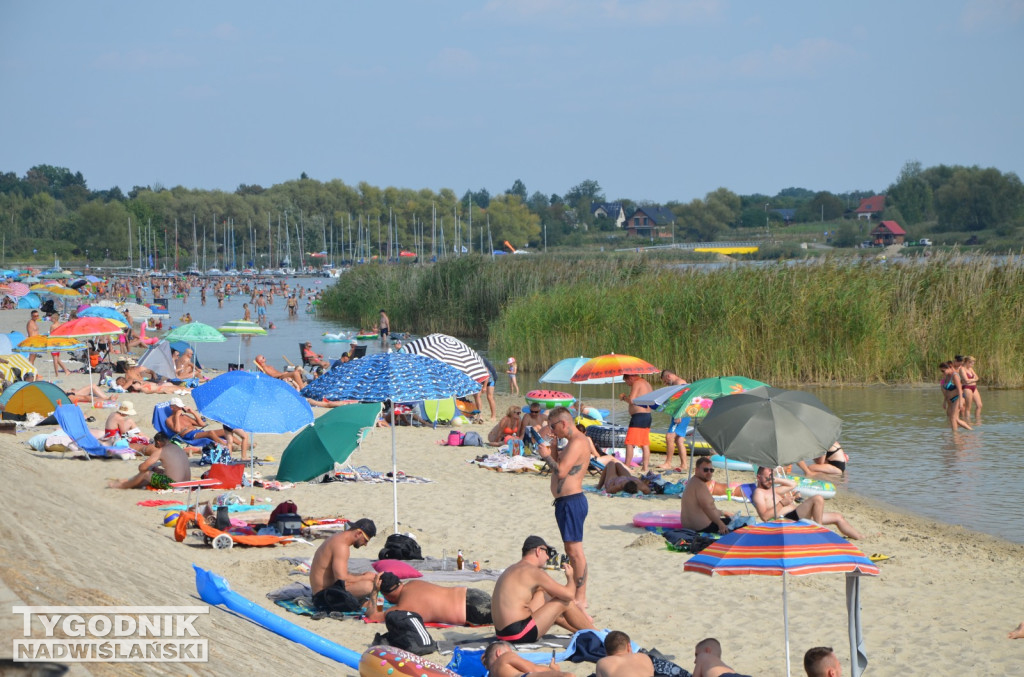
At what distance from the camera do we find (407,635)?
614 cm

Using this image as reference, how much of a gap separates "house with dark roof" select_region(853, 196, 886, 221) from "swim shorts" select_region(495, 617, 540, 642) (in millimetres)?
99230

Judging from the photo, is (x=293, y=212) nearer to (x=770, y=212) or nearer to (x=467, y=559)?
(x=770, y=212)

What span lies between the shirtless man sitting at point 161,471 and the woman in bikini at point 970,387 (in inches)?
A: 450

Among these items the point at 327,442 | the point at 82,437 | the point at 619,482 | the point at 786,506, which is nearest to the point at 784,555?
the point at 786,506

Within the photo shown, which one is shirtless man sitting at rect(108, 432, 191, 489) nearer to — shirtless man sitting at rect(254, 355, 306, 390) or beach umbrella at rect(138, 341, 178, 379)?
shirtless man sitting at rect(254, 355, 306, 390)

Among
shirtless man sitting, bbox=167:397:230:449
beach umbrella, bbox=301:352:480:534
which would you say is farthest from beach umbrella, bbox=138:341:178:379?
beach umbrella, bbox=301:352:480:534

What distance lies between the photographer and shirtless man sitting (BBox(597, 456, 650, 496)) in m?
11.2

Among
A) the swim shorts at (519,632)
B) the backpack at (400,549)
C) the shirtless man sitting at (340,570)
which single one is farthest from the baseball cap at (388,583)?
the backpack at (400,549)

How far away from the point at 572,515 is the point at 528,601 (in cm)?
82

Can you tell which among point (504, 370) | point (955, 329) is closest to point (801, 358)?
point (955, 329)

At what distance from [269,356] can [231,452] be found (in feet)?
53.5

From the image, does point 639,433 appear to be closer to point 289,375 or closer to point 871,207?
point 289,375

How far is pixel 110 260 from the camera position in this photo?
331 feet

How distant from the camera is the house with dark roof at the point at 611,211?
14438cm
